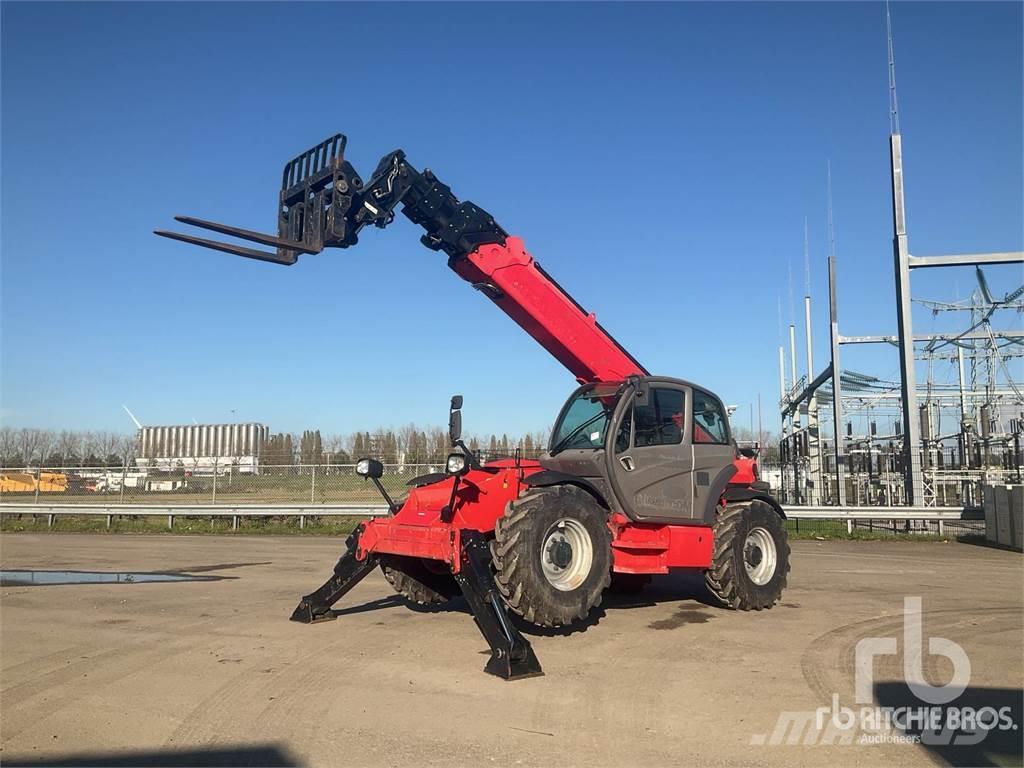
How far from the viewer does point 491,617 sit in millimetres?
6238

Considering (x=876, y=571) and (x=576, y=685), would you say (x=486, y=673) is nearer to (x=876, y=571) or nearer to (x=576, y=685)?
(x=576, y=685)

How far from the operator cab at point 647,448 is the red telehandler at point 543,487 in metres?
0.02

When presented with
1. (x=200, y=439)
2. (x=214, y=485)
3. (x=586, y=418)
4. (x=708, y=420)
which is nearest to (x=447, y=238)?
(x=586, y=418)

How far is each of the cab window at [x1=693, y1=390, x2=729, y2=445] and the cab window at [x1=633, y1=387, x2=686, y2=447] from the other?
0.89ft

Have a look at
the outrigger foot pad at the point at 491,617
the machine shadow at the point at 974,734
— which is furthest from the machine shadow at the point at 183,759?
the machine shadow at the point at 974,734

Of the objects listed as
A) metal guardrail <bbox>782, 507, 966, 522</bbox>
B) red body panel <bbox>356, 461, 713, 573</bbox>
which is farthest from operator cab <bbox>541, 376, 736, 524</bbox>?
metal guardrail <bbox>782, 507, 966, 522</bbox>

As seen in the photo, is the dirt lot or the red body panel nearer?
the dirt lot

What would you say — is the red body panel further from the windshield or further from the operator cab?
the windshield

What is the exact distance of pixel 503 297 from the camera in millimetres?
10211

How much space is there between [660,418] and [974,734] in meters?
4.43

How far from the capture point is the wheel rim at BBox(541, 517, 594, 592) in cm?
705

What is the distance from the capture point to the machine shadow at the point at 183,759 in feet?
14.0

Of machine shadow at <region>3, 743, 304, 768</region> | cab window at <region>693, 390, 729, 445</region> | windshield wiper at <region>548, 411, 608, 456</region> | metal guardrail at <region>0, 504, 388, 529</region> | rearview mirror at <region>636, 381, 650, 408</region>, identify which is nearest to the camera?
machine shadow at <region>3, 743, 304, 768</region>

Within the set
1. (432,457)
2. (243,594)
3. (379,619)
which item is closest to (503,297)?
(379,619)
